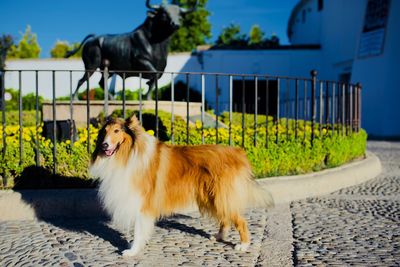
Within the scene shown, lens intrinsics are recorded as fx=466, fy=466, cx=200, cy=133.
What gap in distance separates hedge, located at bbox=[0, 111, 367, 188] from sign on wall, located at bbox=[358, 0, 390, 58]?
1095cm

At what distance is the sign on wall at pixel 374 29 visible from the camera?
64.6 feet

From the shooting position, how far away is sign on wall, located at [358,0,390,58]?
19.7 meters

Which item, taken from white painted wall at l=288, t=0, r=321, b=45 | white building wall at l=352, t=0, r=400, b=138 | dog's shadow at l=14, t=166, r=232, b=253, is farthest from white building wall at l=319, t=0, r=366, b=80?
dog's shadow at l=14, t=166, r=232, b=253

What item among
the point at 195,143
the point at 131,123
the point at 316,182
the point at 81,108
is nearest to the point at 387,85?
the point at 316,182

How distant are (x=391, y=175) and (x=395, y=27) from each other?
39.0 ft

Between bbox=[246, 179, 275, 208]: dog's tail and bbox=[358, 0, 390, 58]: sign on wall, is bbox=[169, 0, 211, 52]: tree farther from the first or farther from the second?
bbox=[246, 179, 275, 208]: dog's tail

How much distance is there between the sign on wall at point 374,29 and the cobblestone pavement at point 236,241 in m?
15.2

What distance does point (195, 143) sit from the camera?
23.3 ft

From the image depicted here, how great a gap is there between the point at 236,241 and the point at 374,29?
59.0 feet

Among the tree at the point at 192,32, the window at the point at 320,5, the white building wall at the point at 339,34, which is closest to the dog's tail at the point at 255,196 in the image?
the white building wall at the point at 339,34

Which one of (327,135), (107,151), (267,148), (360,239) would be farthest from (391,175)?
(107,151)

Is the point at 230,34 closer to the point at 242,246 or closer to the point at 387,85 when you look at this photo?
the point at 387,85

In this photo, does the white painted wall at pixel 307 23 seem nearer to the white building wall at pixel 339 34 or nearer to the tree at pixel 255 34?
the white building wall at pixel 339 34

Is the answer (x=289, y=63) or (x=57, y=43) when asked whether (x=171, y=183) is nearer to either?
(x=289, y=63)
